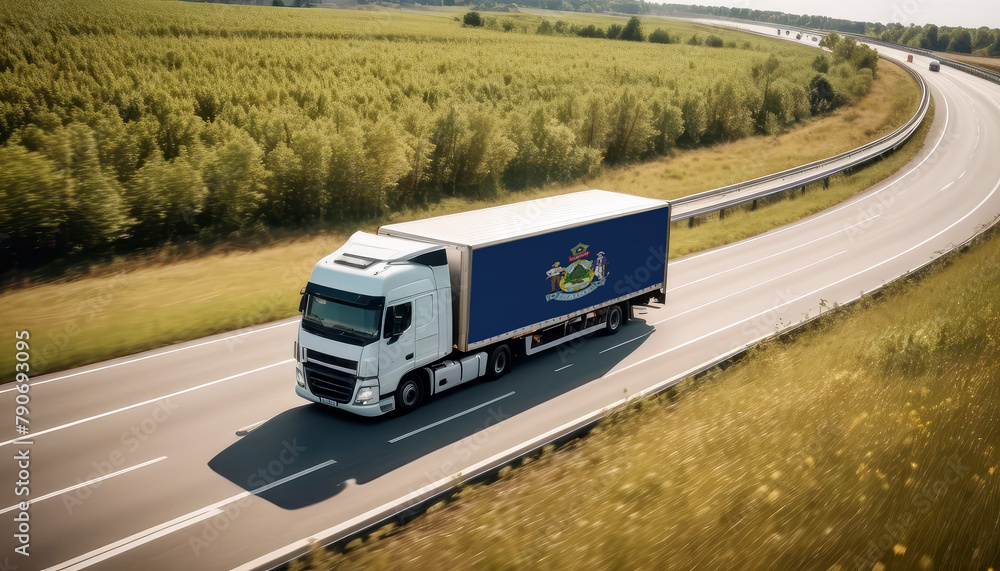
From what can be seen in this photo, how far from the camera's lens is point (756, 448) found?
29.7ft

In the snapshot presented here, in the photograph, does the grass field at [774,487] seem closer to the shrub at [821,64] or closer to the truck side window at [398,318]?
the truck side window at [398,318]

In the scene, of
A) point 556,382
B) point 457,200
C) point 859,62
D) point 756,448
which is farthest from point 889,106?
point 756,448

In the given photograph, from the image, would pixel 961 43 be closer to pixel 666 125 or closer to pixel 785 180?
pixel 666 125

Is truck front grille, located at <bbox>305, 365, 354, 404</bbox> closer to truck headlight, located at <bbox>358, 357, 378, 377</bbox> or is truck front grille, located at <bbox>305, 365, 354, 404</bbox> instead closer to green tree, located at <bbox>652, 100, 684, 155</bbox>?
truck headlight, located at <bbox>358, 357, 378, 377</bbox>

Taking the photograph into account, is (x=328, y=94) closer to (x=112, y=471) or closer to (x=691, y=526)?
(x=112, y=471)

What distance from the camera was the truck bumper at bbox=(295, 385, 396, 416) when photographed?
42.6 feet

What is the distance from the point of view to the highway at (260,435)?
32.6ft

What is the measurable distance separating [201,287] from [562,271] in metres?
12.2

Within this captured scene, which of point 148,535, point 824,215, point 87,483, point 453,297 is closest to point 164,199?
point 453,297

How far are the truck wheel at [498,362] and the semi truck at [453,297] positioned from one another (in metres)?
0.03

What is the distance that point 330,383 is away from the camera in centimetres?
1308

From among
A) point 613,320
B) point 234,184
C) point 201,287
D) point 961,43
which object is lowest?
point 201,287

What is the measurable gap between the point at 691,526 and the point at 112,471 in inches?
378

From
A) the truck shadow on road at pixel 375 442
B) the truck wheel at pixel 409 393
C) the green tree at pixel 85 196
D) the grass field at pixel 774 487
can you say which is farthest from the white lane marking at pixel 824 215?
the green tree at pixel 85 196
